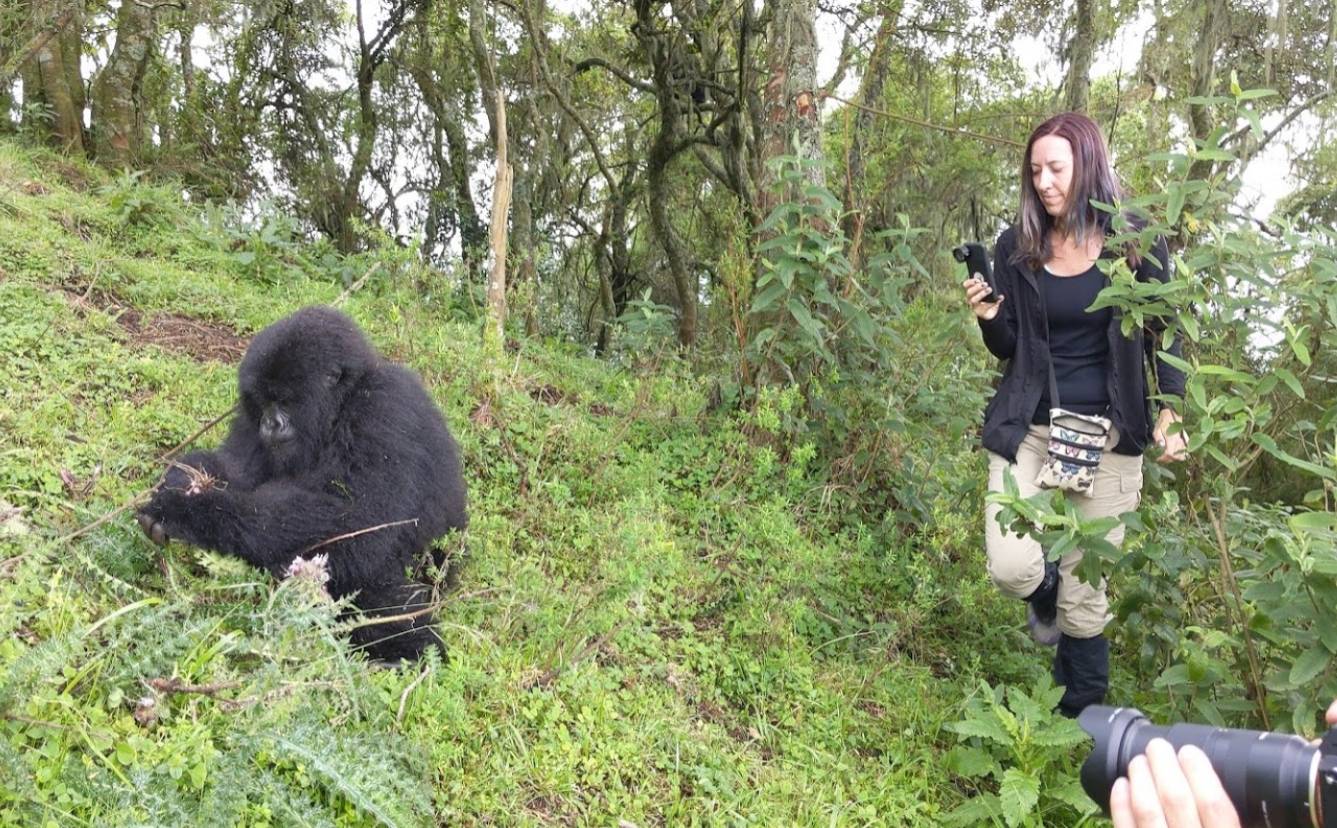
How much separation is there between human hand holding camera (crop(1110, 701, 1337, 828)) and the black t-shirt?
2.07 meters

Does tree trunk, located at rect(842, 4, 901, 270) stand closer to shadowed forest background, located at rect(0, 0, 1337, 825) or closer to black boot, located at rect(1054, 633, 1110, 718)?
shadowed forest background, located at rect(0, 0, 1337, 825)

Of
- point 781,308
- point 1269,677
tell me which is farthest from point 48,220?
point 1269,677

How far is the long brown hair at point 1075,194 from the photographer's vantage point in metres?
3.21

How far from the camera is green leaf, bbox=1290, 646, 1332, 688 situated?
240cm

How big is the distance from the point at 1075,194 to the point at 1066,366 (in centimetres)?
62

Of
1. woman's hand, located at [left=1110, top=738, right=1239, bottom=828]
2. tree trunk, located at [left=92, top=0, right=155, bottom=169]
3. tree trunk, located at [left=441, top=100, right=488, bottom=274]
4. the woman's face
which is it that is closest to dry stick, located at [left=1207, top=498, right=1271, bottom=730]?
the woman's face

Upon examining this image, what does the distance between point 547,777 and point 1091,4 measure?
24.3 feet

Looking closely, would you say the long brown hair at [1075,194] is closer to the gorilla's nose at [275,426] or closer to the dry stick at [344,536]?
the dry stick at [344,536]

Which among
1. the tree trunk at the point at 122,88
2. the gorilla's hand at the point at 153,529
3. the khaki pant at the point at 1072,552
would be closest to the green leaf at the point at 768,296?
the khaki pant at the point at 1072,552

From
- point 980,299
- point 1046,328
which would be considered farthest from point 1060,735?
point 980,299

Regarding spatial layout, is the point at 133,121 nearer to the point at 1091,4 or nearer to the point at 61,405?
the point at 61,405

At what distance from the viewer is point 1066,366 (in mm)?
3307

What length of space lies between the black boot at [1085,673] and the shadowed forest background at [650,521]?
15 centimetres

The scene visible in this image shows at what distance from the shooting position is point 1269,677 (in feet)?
8.71
